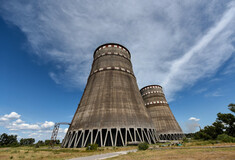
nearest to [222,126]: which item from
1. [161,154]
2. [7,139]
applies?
[161,154]

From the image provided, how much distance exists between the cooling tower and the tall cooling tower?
17.7 metres

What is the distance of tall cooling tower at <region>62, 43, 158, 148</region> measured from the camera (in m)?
18.4

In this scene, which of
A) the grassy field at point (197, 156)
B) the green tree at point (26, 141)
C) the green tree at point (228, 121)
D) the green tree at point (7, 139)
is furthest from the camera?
A: the green tree at point (26, 141)

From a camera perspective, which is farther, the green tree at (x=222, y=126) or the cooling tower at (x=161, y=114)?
the cooling tower at (x=161, y=114)

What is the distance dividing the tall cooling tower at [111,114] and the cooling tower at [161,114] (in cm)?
1775

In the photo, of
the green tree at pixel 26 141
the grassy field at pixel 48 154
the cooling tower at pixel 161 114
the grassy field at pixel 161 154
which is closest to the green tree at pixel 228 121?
the grassy field at pixel 161 154

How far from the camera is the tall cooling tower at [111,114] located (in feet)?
60.4

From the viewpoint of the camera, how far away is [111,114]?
1934 centimetres

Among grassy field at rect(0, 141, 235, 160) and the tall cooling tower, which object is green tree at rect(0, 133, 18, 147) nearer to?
the tall cooling tower

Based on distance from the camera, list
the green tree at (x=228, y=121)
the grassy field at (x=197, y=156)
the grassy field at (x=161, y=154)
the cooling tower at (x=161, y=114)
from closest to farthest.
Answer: the grassy field at (x=197, y=156) < the grassy field at (x=161, y=154) < the green tree at (x=228, y=121) < the cooling tower at (x=161, y=114)

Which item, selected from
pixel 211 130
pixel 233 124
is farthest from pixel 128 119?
pixel 233 124

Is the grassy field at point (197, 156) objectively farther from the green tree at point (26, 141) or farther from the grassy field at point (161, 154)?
the green tree at point (26, 141)

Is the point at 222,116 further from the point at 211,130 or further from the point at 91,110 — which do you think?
the point at 91,110

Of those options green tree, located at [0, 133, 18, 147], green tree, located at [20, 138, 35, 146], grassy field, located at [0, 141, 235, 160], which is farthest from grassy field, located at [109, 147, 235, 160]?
green tree, located at [20, 138, 35, 146]
